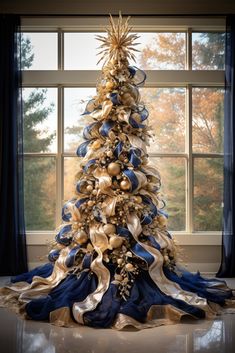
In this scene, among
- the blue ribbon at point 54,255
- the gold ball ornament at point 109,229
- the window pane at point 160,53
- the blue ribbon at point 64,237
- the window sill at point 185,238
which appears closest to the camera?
the gold ball ornament at point 109,229

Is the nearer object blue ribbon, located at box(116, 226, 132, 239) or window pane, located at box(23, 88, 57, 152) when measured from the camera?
blue ribbon, located at box(116, 226, 132, 239)

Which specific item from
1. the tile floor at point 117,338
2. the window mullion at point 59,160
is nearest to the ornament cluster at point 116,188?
the tile floor at point 117,338

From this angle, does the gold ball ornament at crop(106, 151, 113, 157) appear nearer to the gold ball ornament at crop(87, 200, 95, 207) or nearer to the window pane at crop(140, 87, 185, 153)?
the gold ball ornament at crop(87, 200, 95, 207)

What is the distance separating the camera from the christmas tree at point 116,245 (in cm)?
361

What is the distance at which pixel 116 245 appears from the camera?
12.5ft

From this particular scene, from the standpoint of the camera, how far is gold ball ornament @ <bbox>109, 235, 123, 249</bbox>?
12.5 ft

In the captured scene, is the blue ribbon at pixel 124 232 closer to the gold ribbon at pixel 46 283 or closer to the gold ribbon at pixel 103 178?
the gold ribbon at pixel 103 178

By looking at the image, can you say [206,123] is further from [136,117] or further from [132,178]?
[132,178]

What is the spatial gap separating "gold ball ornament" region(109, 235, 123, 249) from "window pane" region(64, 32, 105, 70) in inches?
107

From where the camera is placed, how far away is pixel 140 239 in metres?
4.01

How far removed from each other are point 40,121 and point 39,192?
905 mm

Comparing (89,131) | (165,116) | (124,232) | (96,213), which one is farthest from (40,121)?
(124,232)

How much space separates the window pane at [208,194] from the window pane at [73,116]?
60.6 inches

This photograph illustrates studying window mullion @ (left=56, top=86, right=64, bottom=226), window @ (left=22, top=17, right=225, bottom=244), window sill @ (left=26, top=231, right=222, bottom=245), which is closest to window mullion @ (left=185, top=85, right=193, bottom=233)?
window @ (left=22, top=17, right=225, bottom=244)
